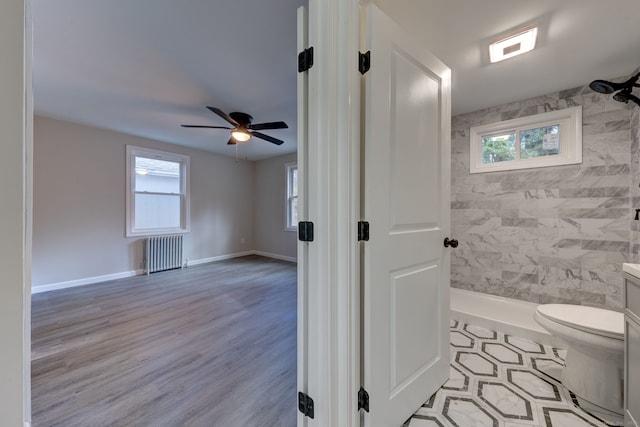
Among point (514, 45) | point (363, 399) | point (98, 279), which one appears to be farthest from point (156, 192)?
point (514, 45)

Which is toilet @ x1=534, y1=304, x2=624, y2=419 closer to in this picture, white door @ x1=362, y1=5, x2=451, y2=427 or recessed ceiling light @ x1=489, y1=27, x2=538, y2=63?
white door @ x1=362, y1=5, x2=451, y2=427

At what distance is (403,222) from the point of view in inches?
49.9

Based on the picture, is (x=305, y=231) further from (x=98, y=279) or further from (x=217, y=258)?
(x=217, y=258)

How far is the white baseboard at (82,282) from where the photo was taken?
3.41m

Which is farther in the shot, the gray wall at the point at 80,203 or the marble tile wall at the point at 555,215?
the gray wall at the point at 80,203

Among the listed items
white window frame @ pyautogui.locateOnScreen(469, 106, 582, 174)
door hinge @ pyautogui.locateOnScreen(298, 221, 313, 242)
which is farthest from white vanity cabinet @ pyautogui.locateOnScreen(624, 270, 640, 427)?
white window frame @ pyautogui.locateOnScreen(469, 106, 582, 174)

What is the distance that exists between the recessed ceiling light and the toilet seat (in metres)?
1.78

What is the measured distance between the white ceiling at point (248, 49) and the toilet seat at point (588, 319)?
1783 mm

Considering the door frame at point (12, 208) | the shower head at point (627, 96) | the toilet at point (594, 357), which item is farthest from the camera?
the shower head at point (627, 96)

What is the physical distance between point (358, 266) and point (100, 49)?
252 cm

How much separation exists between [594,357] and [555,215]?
154cm

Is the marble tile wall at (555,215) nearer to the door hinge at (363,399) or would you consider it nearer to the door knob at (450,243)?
the door knob at (450,243)

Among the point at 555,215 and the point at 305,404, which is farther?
the point at 555,215

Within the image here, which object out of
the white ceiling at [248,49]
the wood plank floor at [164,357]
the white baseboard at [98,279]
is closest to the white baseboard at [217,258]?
the white baseboard at [98,279]
